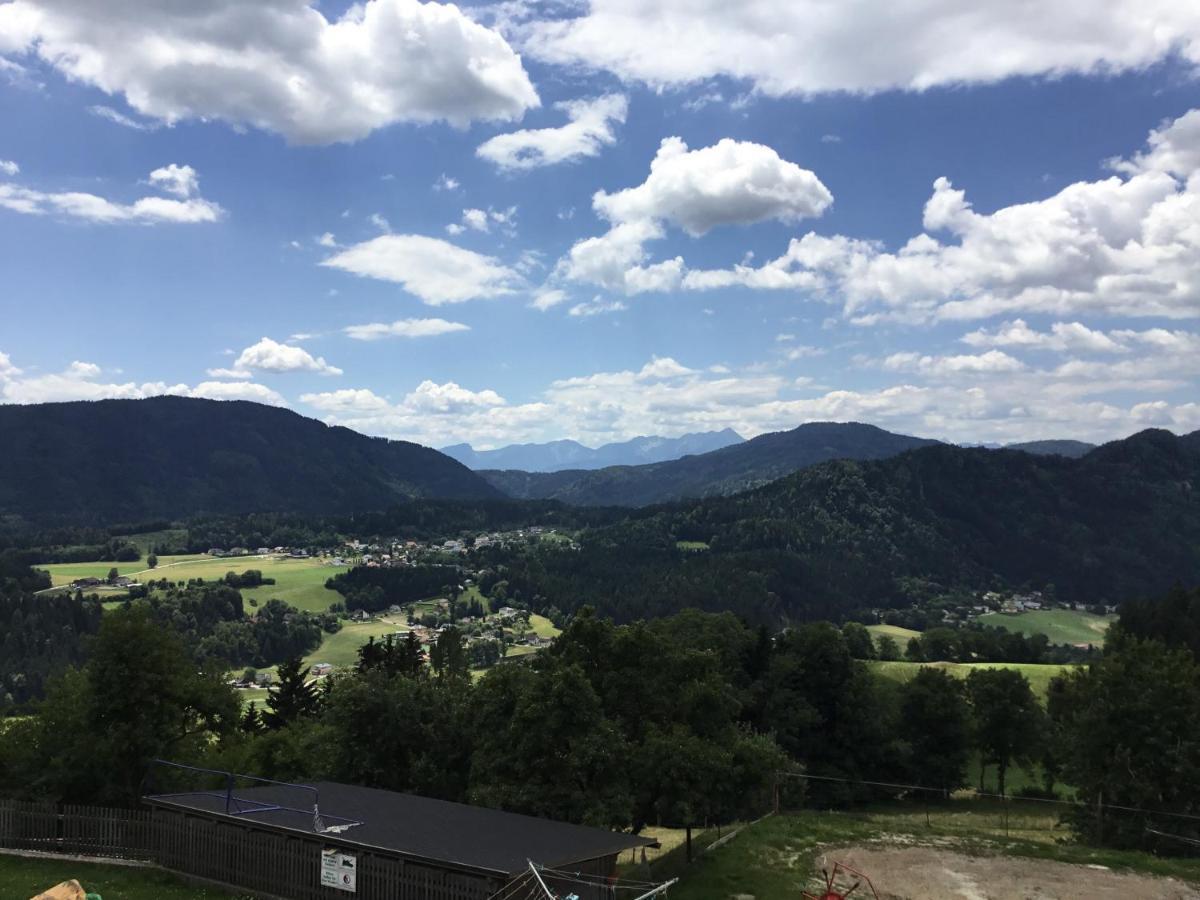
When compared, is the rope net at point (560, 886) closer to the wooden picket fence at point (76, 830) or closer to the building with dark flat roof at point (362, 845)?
the building with dark flat roof at point (362, 845)

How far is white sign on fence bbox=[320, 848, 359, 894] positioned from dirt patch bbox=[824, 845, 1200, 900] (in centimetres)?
1478

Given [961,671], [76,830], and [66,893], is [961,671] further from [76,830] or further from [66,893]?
[66,893]

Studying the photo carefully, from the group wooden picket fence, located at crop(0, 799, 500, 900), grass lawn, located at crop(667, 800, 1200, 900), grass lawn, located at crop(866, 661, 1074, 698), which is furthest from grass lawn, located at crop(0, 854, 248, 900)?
grass lawn, located at crop(866, 661, 1074, 698)

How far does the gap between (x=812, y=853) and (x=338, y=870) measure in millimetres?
17421

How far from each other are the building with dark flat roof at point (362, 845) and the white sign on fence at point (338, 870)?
0.08 feet

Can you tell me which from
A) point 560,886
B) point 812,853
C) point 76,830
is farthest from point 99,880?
point 812,853

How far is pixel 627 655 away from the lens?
32875 mm

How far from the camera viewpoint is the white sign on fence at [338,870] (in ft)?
→ 61.5

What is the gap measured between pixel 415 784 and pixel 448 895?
2057 centimetres

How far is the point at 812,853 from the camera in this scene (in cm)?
2800

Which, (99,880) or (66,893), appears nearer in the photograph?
(66,893)

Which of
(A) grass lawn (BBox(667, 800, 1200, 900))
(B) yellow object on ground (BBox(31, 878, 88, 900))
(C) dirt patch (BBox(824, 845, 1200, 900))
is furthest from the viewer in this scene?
(A) grass lawn (BBox(667, 800, 1200, 900))

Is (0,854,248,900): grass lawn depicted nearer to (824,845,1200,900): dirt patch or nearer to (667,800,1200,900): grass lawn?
(667,800,1200,900): grass lawn

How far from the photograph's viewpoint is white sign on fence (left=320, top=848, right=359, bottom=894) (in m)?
18.8
